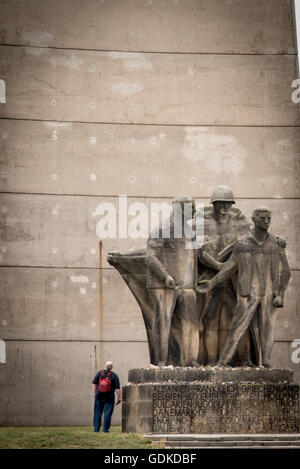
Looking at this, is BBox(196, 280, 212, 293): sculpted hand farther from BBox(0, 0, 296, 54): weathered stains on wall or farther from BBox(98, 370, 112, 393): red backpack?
BBox(0, 0, 296, 54): weathered stains on wall

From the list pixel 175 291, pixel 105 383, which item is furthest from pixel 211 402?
pixel 105 383

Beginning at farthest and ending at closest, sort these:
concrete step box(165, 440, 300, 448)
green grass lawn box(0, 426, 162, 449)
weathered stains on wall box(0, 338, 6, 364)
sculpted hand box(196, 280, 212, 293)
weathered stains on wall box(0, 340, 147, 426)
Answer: weathered stains on wall box(0, 338, 6, 364), weathered stains on wall box(0, 340, 147, 426), sculpted hand box(196, 280, 212, 293), concrete step box(165, 440, 300, 448), green grass lawn box(0, 426, 162, 449)

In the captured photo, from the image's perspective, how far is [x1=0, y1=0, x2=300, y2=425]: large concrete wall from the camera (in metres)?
20.1

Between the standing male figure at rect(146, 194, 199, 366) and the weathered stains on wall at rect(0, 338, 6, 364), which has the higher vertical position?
the standing male figure at rect(146, 194, 199, 366)

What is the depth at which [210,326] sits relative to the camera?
15.8 m

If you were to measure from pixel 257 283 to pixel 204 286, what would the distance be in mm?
807

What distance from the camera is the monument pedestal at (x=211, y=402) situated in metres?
14.5

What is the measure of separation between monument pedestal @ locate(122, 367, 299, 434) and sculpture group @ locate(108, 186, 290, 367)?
38 cm

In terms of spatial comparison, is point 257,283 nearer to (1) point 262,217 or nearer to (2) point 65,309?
(1) point 262,217

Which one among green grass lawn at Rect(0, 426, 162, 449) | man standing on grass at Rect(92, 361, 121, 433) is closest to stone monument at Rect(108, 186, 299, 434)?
green grass lawn at Rect(0, 426, 162, 449)

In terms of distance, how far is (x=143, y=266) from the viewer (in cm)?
1574

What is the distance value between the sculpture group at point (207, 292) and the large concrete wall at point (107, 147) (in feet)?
15.1

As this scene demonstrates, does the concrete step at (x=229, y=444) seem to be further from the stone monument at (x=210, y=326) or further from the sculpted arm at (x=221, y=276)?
the sculpted arm at (x=221, y=276)

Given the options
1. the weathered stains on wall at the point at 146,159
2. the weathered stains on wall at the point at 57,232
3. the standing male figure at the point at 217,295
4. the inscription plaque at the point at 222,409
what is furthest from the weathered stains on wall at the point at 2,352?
the inscription plaque at the point at 222,409
